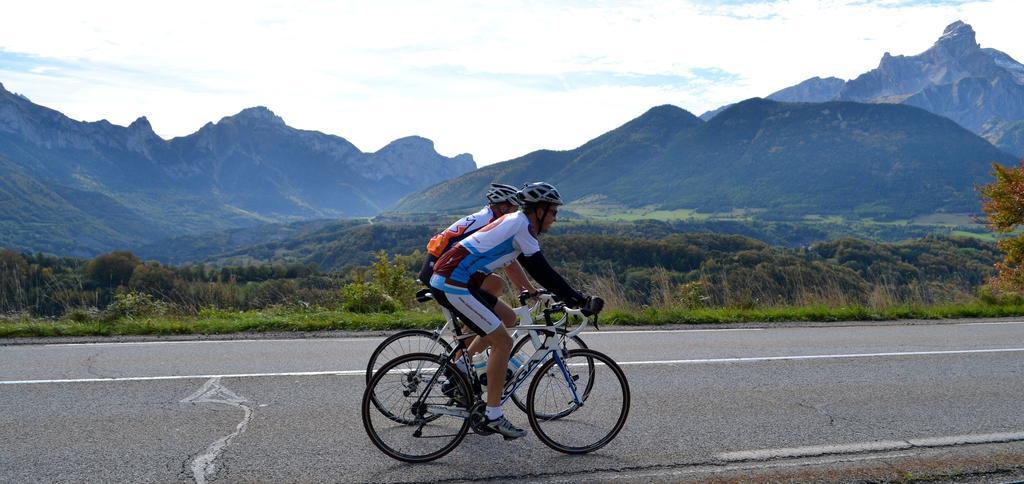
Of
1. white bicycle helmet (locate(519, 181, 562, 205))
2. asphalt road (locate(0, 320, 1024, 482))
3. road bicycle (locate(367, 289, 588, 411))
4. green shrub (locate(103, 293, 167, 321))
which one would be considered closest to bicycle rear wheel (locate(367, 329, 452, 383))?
road bicycle (locate(367, 289, 588, 411))

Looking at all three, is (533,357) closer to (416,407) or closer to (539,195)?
(416,407)

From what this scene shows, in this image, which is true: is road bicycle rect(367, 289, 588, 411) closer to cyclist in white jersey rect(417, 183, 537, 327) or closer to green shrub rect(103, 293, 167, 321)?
cyclist in white jersey rect(417, 183, 537, 327)

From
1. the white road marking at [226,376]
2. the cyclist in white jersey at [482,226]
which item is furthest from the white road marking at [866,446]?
the white road marking at [226,376]

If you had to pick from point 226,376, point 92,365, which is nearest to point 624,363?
point 226,376

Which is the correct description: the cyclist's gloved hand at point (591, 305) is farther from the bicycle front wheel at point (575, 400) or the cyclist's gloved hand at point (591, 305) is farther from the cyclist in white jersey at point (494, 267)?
the bicycle front wheel at point (575, 400)

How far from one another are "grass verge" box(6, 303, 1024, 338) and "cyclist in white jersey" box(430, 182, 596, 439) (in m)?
5.32

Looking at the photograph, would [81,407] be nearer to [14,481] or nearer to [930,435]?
[14,481]

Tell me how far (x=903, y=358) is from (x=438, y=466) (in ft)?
21.3

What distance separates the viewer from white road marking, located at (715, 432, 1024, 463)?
546 centimetres

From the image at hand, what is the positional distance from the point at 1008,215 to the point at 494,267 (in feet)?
56.2

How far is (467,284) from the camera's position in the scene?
17.9 ft

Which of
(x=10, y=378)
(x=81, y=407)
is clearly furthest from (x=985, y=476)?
(x=10, y=378)

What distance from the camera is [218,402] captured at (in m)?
6.66

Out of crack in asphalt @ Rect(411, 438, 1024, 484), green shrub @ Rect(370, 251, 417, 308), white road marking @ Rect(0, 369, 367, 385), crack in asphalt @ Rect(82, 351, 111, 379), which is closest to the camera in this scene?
crack in asphalt @ Rect(411, 438, 1024, 484)
